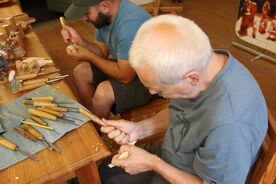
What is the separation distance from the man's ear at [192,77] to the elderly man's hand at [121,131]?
0.43m

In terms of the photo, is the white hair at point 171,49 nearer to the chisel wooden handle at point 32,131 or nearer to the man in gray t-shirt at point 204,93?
the man in gray t-shirt at point 204,93

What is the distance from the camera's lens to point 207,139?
821 mm

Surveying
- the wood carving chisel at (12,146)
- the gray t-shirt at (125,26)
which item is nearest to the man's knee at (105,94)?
the gray t-shirt at (125,26)

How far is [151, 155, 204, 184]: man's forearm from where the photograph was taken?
0.94 m

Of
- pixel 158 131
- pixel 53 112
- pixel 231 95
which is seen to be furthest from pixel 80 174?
pixel 231 95

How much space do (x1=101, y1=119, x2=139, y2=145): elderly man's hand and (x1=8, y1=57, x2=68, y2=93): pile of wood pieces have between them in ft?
1.18

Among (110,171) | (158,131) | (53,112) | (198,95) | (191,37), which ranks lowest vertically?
(110,171)

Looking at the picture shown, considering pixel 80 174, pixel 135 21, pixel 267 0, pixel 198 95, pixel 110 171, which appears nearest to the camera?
pixel 198 95

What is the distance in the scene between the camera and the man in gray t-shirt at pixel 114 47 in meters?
1.52

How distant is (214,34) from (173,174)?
8.38 feet

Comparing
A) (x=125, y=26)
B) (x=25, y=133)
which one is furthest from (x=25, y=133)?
(x=125, y=26)

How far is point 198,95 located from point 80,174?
473 mm

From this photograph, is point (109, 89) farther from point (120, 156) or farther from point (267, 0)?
point (267, 0)

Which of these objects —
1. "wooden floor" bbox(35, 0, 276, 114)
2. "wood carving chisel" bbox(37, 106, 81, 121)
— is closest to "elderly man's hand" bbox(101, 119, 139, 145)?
"wood carving chisel" bbox(37, 106, 81, 121)
